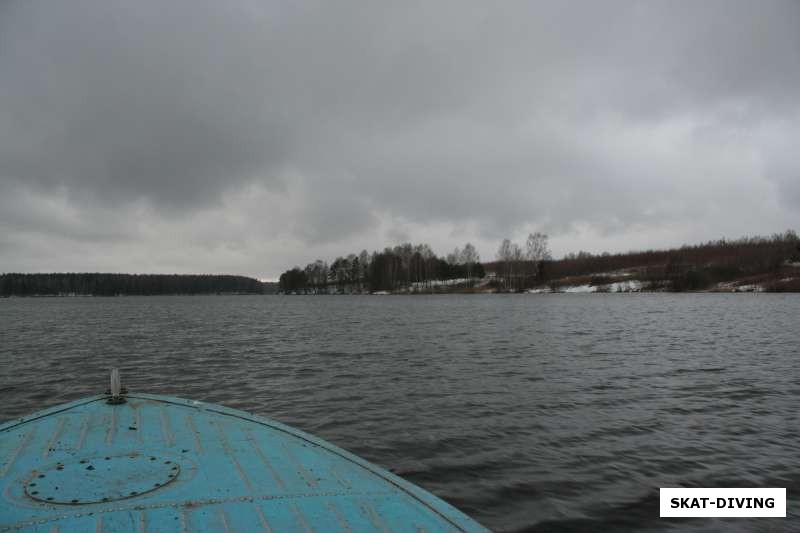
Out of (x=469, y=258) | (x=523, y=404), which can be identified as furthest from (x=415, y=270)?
(x=523, y=404)

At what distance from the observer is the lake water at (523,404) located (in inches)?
281

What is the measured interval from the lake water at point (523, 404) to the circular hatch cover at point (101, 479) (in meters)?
3.88

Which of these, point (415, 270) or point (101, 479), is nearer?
point (101, 479)

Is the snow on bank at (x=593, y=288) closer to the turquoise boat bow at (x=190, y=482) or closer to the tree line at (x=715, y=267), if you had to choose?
the tree line at (x=715, y=267)

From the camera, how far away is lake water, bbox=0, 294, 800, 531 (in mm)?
7137

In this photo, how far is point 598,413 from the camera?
11.2 m

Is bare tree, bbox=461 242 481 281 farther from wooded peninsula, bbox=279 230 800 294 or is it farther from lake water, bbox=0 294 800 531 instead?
lake water, bbox=0 294 800 531

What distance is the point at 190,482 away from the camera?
14.6 ft

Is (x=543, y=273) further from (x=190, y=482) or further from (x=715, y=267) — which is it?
(x=190, y=482)

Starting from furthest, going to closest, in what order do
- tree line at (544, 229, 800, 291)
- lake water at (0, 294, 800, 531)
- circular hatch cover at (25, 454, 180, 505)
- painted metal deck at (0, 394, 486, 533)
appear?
tree line at (544, 229, 800, 291) → lake water at (0, 294, 800, 531) → circular hatch cover at (25, 454, 180, 505) → painted metal deck at (0, 394, 486, 533)

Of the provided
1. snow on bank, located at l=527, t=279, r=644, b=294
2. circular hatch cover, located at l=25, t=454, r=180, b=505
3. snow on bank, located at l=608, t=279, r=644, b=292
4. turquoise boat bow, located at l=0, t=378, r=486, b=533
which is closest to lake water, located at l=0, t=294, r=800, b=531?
turquoise boat bow, located at l=0, t=378, r=486, b=533

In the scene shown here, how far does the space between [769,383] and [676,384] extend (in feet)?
9.13

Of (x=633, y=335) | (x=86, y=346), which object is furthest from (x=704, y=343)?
(x=86, y=346)

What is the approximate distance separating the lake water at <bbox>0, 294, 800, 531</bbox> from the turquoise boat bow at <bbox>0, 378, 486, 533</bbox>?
243 cm
